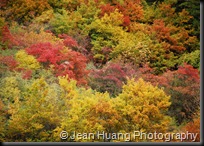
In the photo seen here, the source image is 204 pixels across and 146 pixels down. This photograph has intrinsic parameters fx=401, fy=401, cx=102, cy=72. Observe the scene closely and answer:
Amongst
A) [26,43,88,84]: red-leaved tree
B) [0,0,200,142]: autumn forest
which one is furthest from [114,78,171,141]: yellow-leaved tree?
[26,43,88,84]: red-leaved tree

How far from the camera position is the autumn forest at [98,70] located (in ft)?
50.4

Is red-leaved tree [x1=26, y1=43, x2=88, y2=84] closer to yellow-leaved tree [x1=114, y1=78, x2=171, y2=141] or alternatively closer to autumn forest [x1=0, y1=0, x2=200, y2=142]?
autumn forest [x1=0, y1=0, x2=200, y2=142]

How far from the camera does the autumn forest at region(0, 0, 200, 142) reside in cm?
1536

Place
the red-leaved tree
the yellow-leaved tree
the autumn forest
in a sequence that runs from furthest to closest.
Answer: the red-leaved tree < the autumn forest < the yellow-leaved tree

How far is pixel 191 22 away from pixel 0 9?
1485cm

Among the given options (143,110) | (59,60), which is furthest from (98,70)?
(143,110)

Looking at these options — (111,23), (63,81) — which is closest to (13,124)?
(63,81)

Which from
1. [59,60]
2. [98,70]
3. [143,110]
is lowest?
[143,110]

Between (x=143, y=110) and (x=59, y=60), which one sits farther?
(x=59, y=60)

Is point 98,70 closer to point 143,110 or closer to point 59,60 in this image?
point 59,60

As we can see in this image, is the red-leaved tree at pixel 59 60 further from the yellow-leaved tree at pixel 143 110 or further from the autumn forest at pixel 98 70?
the yellow-leaved tree at pixel 143 110

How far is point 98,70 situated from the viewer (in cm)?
2245

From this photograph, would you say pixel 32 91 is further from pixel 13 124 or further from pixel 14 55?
pixel 14 55

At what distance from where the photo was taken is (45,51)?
21188 mm
